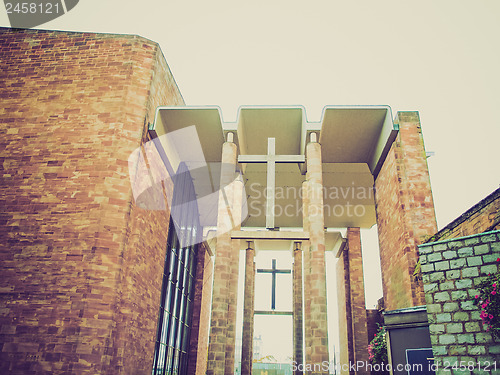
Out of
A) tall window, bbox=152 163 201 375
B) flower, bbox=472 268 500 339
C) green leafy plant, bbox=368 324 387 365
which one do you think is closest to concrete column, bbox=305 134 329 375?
green leafy plant, bbox=368 324 387 365

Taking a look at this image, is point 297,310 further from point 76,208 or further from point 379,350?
point 76,208

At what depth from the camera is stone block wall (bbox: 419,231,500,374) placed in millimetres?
6113

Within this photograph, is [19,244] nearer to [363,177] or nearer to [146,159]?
[146,159]

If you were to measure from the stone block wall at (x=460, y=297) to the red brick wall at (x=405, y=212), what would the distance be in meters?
3.78

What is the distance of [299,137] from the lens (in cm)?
1408

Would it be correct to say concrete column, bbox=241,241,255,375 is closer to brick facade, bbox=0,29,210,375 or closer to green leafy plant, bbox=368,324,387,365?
green leafy plant, bbox=368,324,387,365

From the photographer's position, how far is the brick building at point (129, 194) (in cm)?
896

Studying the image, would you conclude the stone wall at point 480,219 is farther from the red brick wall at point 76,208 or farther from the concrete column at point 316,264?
the red brick wall at point 76,208

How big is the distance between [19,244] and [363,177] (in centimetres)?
1268

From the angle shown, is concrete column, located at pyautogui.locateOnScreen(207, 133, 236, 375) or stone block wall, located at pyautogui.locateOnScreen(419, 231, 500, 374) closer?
Result: stone block wall, located at pyautogui.locateOnScreen(419, 231, 500, 374)

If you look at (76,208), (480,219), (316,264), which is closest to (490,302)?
(480,219)

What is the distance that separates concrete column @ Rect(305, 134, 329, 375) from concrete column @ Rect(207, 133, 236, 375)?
92.2 inches

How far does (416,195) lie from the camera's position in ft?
37.5

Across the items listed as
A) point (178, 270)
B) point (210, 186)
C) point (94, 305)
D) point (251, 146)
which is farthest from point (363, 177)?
point (94, 305)
